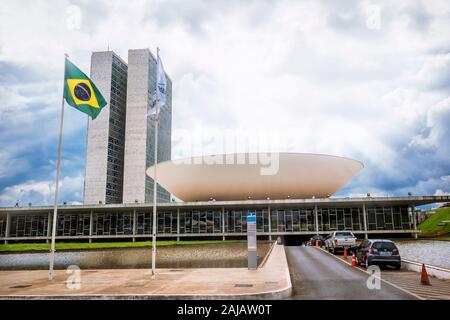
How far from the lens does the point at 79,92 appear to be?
1741 centimetres

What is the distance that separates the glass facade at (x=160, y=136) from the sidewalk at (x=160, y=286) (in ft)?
343

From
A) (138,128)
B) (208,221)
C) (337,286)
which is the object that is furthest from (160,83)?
(138,128)

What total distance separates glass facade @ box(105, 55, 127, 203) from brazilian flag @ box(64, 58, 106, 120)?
4183 inches

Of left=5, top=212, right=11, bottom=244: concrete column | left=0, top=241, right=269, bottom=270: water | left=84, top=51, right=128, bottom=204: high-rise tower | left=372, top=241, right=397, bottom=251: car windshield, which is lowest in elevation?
left=0, top=241, right=269, bottom=270: water

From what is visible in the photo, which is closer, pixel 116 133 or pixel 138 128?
pixel 138 128

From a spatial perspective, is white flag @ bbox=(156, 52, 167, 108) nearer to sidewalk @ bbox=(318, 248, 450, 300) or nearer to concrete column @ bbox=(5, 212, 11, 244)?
sidewalk @ bbox=(318, 248, 450, 300)

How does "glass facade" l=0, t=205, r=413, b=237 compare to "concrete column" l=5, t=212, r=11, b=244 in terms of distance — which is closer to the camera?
"glass facade" l=0, t=205, r=413, b=237

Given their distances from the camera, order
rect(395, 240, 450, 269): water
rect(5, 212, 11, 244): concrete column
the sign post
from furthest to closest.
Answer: rect(5, 212, 11, 244): concrete column
rect(395, 240, 450, 269): water
the sign post

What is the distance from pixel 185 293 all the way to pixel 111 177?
116449 mm

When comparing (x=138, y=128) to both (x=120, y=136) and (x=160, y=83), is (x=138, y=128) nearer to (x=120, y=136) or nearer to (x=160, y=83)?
(x=120, y=136)

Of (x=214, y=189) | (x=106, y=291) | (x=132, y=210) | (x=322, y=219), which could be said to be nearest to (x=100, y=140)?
(x=132, y=210)

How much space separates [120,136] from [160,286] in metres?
122

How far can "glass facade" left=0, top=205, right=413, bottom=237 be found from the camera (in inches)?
2202

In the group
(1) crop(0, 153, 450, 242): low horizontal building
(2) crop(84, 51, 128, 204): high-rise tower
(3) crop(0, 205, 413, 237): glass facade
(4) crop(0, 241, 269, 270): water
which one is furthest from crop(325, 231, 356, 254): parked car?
(2) crop(84, 51, 128, 204): high-rise tower
